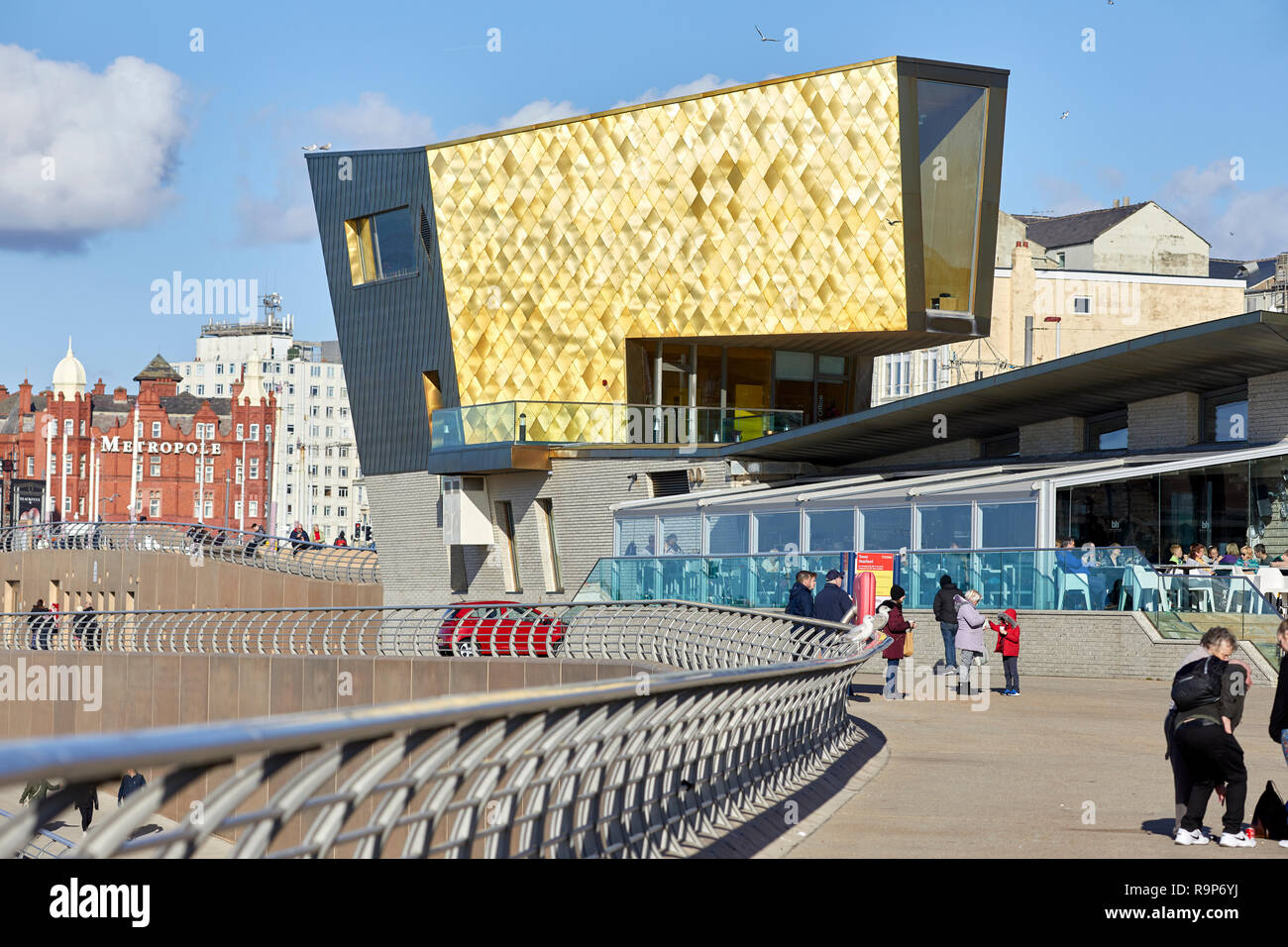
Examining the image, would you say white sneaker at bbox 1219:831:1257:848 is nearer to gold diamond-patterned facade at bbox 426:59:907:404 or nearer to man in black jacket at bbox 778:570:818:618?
man in black jacket at bbox 778:570:818:618

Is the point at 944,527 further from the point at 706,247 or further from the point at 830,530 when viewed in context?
the point at 706,247

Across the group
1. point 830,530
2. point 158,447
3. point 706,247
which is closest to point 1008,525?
point 830,530

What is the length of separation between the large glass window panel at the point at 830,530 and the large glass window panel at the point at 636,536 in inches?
203

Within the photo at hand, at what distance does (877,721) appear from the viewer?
1762cm

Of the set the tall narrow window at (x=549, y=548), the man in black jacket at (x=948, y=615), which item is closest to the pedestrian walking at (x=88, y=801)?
the man in black jacket at (x=948, y=615)

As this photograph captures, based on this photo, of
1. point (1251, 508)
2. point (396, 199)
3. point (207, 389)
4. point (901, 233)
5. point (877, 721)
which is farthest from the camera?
point (207, 389)

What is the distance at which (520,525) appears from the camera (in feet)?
136

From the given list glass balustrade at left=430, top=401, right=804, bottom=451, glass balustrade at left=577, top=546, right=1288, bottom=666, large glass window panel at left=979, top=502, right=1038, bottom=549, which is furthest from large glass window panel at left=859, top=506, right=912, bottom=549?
glass balustrade at left=430, top=401, right=804, bottom=451

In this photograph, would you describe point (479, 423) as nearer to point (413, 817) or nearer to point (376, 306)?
point (376, 306)

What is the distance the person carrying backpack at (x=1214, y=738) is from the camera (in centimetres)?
973

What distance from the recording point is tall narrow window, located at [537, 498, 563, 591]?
4084cm

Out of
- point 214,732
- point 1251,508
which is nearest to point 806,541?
point 1251,508

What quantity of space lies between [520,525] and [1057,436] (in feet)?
47.3
